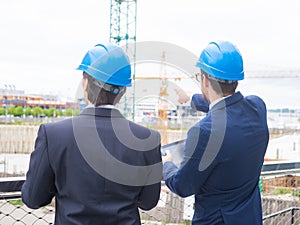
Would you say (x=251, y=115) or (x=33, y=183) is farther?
(x=251, y=115)

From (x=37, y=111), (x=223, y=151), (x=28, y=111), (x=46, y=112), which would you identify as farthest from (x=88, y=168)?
(x=28, y=111)

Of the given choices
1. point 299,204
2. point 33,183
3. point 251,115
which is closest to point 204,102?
point 251,115

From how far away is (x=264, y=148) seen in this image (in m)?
1.72

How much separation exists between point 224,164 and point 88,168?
1.87 ft

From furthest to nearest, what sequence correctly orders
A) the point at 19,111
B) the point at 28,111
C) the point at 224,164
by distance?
the point at 19,111
the point at 28,111
the point at 224,164

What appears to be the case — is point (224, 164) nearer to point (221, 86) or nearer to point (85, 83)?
point (221, 86)

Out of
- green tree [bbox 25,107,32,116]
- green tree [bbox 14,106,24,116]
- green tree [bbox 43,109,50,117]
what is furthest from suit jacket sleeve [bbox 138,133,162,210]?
green tree [bbox 14,106,24,116]

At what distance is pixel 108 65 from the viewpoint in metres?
1.47

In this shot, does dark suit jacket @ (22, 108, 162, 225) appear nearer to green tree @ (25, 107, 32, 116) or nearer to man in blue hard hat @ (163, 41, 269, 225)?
man in blue hard hat @ (163, 41, 269, 225)

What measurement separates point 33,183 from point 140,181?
408mm

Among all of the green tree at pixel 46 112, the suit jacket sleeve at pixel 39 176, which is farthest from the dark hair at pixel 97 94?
the green tree at pixel 46 112

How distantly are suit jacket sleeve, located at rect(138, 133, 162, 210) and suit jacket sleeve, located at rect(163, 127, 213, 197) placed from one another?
0.21ft

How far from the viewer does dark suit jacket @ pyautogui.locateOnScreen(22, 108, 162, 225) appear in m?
1.37

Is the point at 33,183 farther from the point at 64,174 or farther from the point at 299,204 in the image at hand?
the point at 299,204
